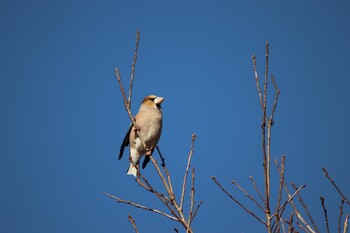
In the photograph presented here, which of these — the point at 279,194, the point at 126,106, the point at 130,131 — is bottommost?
the point at 279,194

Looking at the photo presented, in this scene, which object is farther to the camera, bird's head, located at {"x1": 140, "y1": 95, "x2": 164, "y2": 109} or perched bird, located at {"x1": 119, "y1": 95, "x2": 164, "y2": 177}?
bird's head, located at {"x1": 140, "y1": 95, "x2": 164, "y2": 109}

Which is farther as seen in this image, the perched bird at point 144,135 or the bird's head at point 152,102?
the bird's head at point 152,102

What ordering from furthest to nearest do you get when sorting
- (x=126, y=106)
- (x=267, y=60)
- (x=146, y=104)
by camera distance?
(x=146, y=104) → (x=126, y=106) → (x=267, y=60)

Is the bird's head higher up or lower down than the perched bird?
higher up

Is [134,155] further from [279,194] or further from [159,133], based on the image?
[279,194]

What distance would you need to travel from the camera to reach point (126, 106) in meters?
3.21

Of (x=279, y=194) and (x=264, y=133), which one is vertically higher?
(x=264, y=133)

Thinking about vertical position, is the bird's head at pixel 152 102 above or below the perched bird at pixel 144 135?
above

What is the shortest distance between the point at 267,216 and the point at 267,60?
3.01ft

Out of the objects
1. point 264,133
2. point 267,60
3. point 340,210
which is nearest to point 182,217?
point 264,133

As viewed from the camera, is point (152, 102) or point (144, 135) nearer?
point (144, 135)

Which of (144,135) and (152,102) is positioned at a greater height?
(152,102)

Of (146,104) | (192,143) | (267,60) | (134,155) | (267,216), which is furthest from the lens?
(146,104)

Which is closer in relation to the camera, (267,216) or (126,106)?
(267,216)
